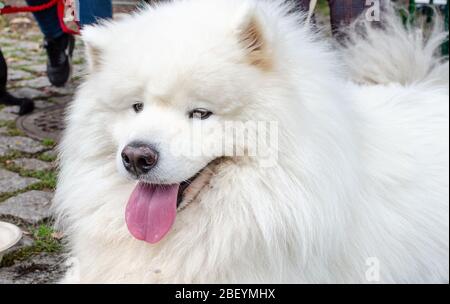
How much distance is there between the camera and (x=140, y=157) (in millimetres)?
2016

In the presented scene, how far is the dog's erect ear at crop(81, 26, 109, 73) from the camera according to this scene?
92.6 inches

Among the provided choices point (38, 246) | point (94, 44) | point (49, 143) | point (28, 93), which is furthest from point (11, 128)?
point (94, 44)

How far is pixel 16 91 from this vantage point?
19.7 ft

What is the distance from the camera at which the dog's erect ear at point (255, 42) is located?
2107 millimetres

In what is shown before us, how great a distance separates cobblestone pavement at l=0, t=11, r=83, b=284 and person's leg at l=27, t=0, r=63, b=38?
0.69 m

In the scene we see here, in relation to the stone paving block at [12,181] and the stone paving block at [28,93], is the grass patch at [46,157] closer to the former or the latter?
the stone paving block at [12,181]

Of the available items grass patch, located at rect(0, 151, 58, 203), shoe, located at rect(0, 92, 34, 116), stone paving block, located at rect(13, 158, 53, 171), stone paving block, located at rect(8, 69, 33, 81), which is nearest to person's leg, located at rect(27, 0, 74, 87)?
shoe, located at rect(0, 92, 34, 116)

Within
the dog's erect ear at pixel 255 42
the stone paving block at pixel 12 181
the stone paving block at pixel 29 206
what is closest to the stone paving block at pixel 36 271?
the stone paving block at pixel 29 206

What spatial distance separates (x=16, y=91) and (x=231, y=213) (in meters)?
4.56

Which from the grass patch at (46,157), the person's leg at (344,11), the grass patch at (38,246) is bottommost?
the grass patch at (38,246)

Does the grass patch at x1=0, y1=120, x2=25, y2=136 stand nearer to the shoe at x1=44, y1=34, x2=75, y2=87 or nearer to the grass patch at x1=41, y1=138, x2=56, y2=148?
the grass patch at x1=41, y1=138, x2=56, y2=148

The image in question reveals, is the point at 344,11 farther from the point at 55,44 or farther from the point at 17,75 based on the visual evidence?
the point at 17,75

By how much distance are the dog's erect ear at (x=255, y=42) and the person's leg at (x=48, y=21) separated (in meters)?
3.83

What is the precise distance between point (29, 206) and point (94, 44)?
1.66 metres
